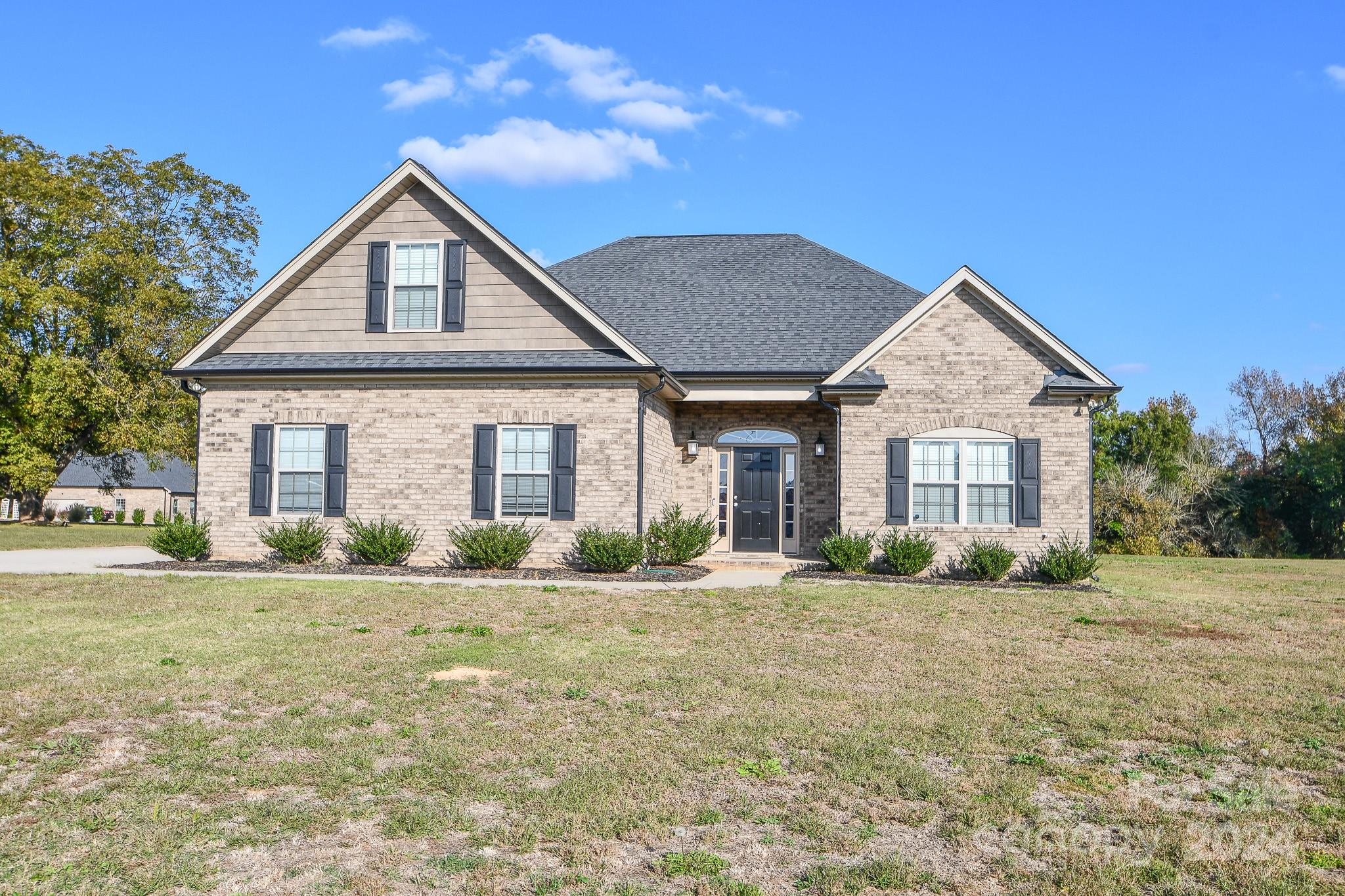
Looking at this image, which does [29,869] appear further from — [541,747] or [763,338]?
[763,338]

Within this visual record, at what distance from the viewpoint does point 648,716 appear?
21.2ft

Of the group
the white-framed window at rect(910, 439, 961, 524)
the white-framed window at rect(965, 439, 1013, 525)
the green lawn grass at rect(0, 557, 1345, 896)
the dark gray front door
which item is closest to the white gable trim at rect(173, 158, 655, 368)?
the dark gray front door

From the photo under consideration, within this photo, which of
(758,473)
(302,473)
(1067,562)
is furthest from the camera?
(758,473)

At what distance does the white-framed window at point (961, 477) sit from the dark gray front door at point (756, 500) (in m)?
3.14

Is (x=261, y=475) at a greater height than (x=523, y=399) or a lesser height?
lesser

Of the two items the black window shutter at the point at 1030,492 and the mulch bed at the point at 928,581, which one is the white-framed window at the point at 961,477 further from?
the mulch bed at the point at 928,581

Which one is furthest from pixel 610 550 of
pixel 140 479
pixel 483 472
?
pixel 140 479

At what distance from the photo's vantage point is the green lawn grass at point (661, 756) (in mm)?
4004

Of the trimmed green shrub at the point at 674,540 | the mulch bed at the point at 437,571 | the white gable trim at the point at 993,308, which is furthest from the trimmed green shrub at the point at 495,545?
the white gable trim at the point at 993,308

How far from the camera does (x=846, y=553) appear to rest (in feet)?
51.4

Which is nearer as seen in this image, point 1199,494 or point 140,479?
point 1199,494

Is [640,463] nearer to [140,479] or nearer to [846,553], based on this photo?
[846,553]

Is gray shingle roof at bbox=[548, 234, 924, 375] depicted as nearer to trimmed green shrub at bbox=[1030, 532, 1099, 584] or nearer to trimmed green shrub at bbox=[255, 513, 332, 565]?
trimmed green shrub at bbox=[1030, 532, 1099, 584]

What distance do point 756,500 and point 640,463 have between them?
11.9ft
